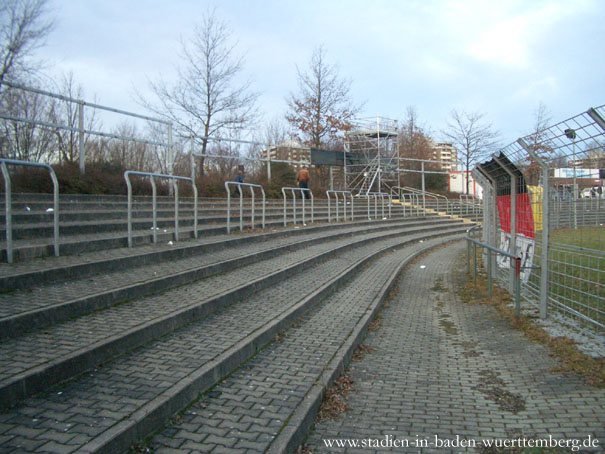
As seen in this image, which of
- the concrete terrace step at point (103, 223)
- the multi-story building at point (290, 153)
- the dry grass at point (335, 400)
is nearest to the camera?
Result: the dry grass at point (335, 400)

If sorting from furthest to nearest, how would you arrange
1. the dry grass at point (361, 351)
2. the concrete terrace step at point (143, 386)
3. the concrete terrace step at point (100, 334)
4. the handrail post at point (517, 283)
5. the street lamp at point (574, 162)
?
the handrail post at point (517, 283) → the dry grass at point (361, 351) → the street lamp at point (574, 162) → the concrete terrace step at point (100, 334) → the concrete terrace step at point (143, 386)

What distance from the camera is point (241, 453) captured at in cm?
297

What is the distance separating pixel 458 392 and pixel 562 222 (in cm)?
276

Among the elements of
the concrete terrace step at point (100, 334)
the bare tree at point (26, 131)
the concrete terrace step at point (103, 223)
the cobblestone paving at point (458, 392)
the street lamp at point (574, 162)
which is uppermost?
the bare tree at point (26, 131)

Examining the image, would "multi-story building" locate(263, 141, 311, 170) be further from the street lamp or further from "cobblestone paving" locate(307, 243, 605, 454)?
the street lamp

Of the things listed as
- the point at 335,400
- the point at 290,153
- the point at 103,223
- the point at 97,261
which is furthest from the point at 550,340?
the point at 290,153

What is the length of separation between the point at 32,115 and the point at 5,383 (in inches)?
425

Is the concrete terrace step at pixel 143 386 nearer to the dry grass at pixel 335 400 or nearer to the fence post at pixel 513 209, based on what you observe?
the dry grass at pixel 335 400

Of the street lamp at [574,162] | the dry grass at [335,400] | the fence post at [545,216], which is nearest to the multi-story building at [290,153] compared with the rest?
the fence post at [545,216]

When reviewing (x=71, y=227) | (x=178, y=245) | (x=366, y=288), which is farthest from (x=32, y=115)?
(x=366, y=288)

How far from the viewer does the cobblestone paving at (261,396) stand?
3.11m

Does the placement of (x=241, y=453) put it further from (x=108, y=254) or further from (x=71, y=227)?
(x=71, y=227)

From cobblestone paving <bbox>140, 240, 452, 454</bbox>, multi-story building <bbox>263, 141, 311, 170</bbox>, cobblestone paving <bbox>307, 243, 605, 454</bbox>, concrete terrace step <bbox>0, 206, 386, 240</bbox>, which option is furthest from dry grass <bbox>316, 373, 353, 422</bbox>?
multi-story building <bbox>263, 141, 311, 170</bbox>

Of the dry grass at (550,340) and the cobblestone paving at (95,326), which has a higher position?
the cobblestone paving at (95,326)
